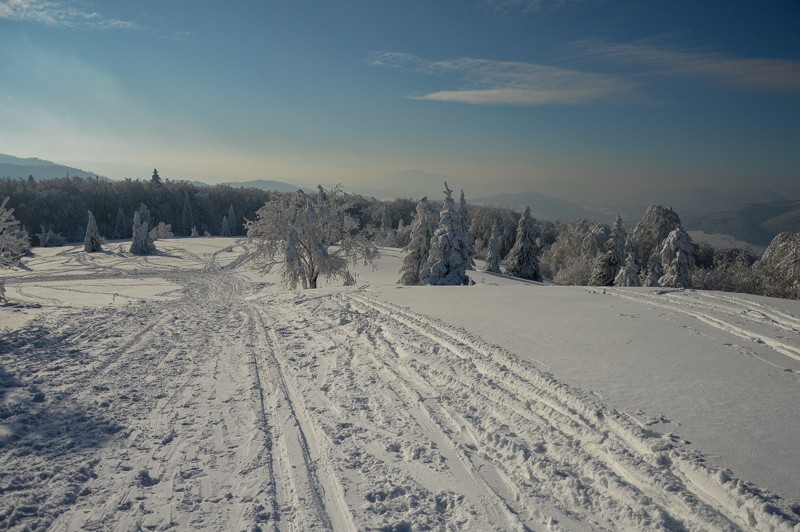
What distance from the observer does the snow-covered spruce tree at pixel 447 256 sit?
24797 millimetres

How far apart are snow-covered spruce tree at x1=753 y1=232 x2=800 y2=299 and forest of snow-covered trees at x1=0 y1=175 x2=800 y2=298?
0.07 meters

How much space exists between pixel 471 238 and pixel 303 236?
16.1 metres

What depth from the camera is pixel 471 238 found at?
3497cm

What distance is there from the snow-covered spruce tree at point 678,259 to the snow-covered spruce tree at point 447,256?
1488 centimetres

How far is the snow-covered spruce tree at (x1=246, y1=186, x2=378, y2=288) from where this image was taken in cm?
2350

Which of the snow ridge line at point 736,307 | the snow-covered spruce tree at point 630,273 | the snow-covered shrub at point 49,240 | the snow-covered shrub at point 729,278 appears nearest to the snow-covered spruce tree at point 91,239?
the snow-covered shrub at point 49,240

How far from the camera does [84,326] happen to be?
11055 millimetres

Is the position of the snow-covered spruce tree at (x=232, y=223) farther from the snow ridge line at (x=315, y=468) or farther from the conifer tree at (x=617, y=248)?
the snow ridge line at (x=315, y=468)

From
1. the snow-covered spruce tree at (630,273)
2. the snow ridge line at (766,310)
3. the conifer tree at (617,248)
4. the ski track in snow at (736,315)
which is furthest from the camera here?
the conifer tree at (617,248)

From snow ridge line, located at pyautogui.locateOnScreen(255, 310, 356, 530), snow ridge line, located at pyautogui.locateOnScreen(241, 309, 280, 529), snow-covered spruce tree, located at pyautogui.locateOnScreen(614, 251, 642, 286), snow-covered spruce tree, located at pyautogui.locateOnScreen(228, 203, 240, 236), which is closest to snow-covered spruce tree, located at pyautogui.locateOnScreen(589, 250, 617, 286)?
snow-covered spruce tree, located at pyautogui.locateOnScreen(614, 251, 642, 286)

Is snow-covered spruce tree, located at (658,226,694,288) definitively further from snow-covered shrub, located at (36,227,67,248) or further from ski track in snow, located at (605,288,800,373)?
snow-covered shrub, located at (36,227,67,248)

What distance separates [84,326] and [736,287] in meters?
40.4

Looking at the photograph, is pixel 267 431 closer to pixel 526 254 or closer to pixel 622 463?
pixel 622 463

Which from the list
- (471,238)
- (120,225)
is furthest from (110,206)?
(471,238)
